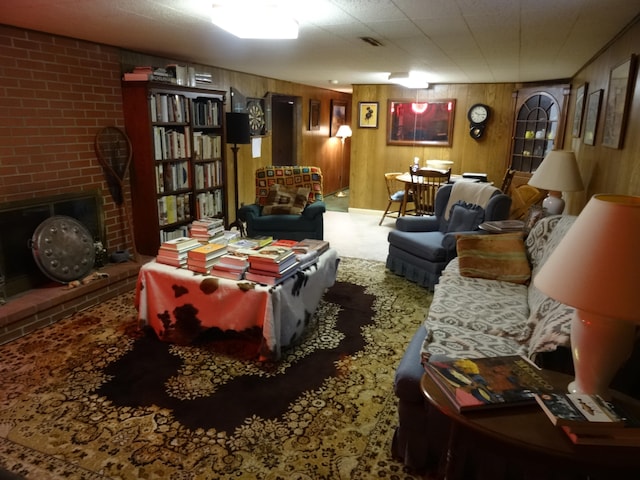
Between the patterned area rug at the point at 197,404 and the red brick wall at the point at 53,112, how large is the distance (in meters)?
1.08

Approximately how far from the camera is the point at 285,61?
14.6ft

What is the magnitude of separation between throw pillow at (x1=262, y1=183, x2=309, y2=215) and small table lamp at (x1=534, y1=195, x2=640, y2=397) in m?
3.58

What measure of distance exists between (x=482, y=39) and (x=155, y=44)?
2.50m

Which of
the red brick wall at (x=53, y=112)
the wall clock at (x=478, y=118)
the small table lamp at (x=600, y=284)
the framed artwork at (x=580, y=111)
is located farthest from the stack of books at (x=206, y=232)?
the wall clock at (x=478, y=118)

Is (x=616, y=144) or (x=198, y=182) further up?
(x=616, y=144)

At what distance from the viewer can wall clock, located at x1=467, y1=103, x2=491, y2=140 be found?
6217mm

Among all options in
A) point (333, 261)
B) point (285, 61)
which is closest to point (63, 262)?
point (333, 261)

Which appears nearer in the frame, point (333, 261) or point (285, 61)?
point (333, 261)

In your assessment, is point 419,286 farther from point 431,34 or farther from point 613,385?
point 613,385

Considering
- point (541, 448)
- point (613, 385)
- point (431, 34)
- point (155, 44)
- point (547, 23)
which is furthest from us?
point (155, 44)

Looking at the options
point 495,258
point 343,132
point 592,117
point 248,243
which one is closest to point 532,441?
point 495,258

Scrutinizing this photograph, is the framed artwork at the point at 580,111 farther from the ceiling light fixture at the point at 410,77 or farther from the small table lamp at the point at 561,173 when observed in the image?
the ceiling light fixture at the point at 410,77

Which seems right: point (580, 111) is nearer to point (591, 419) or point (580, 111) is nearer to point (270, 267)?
point (270, 267)

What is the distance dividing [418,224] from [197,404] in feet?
9.17
